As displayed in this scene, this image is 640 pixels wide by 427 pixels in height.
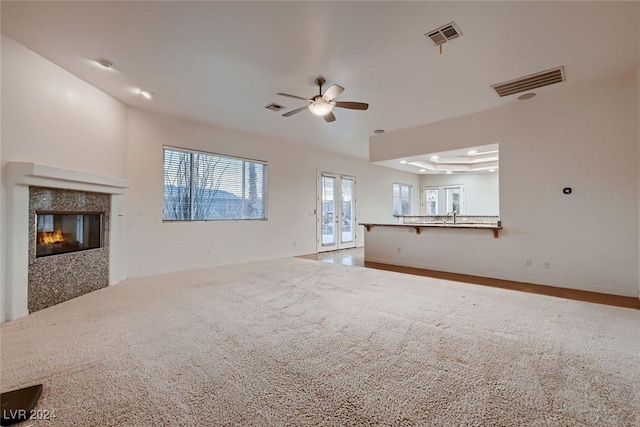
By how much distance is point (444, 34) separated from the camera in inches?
113

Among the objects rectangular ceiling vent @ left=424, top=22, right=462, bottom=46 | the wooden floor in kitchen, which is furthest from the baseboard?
rectangular ceiling vent @ left=424, top=22, right=462, bottom=46

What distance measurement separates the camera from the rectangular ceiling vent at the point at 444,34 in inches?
109

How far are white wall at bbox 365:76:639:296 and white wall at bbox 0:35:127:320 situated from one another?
19.3 feet

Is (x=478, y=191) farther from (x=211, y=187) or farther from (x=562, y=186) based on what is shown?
(x=211, y=187)

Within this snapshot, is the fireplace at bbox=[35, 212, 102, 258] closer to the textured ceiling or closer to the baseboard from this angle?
the baseboard

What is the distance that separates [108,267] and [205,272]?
1.45 meters

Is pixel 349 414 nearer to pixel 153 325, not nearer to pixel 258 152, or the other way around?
pixel 153 325

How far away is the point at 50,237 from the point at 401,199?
31.5ft

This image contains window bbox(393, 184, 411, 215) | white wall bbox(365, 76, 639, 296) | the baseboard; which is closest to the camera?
the baseboard

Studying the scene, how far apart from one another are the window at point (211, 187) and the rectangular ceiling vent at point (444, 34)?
462 centimetres

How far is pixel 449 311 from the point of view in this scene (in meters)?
3.21

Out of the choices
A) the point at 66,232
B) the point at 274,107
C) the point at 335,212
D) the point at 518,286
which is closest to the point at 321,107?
the point at 274,107

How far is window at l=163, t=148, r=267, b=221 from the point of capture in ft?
18.1

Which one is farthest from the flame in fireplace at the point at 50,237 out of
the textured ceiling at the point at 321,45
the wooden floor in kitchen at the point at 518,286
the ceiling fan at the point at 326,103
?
the wooden floor in kitchen at the point at 518,286
